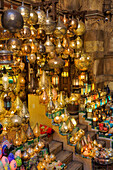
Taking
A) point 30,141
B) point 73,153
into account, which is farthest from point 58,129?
point 30,141

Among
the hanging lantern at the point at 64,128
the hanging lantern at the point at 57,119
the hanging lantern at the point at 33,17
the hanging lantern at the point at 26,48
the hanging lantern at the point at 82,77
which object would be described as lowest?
the hanging lantern at the point at 64,128

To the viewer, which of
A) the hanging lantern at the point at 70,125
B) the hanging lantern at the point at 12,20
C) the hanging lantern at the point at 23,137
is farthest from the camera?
the hanging lantern at the point at 70,125

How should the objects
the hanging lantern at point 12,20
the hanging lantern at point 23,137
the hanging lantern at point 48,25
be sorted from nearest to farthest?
the hanging lantern at point 12,20, the hanging lantern at point 48,25, the hanging lantern at point 23,137

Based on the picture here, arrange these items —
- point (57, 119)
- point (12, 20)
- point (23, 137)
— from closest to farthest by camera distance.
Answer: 1. point (12, 20)
2. point (23, 137)
3. point (57, 119)

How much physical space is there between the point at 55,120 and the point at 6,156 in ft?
6.41

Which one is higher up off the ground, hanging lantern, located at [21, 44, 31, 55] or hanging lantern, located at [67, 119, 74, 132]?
hanging lantern, located at [21, 44, 31, 55]

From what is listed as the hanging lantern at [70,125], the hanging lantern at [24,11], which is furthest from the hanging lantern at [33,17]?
the hanging lantern at [70,125]

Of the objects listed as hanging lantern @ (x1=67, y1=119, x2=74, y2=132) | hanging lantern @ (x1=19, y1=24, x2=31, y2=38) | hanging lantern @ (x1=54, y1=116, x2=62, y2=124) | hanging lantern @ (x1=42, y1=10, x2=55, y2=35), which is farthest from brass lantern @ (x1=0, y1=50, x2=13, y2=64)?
hanging lantern @ (x1=54, y1=116, x2=62, y2=124)

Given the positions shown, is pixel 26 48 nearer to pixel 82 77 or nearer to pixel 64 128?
pixel 64 128

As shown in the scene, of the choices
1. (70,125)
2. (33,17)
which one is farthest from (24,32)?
(70,125)

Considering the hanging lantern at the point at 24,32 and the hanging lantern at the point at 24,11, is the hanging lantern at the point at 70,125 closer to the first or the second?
the hanging lantern at the point at 24,32

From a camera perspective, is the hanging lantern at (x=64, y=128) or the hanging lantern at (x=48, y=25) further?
the hanging lantern at (x=64, y=128)

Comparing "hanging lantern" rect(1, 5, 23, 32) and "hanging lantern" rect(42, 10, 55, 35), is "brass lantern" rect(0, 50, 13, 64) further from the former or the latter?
"hanging lantern" rect(42, 10, 55, 35)

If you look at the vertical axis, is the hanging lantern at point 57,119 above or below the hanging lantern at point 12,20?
below
